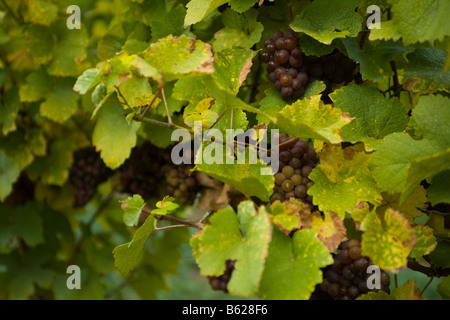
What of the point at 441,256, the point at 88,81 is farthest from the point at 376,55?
the point at 88,81

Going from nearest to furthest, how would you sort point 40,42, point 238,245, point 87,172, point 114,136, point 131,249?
point 238,245, point 131,249, point 114,136, point 40,42, point 87,172

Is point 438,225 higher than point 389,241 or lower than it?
lower

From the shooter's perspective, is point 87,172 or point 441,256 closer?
point 441,256

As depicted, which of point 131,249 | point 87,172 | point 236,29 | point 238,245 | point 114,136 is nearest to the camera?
point 238,245

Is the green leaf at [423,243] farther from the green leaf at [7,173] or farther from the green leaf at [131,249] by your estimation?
the green leaf at [7,173]

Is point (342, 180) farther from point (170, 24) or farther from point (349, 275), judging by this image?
point (170, 24)

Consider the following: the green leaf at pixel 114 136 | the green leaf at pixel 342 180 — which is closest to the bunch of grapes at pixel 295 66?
the green leaf at pixel 342 180

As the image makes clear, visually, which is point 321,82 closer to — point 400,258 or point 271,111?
point 271,111
